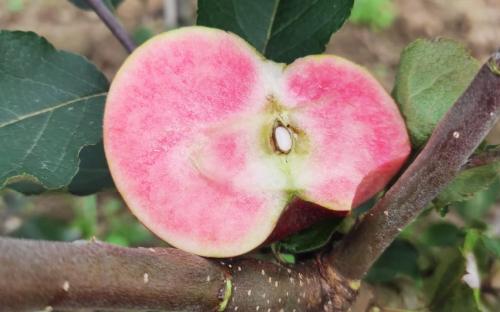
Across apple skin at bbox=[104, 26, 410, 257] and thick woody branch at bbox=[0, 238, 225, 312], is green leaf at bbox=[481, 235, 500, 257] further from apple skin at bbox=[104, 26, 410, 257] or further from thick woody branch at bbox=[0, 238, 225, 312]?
Answer: thick woody branch at bbox=[0, 238, 225, 312]

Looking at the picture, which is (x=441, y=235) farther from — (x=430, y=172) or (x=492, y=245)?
(x=430, y=172)

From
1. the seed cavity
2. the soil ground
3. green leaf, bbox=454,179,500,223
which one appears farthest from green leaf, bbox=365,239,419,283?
the soil ground

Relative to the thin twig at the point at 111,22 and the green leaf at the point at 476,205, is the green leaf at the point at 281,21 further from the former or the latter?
the green leaf at the point at 476,205

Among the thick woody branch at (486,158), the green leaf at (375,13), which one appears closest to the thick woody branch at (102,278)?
the thick woody branch at (486,158)

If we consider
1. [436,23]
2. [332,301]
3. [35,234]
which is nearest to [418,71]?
[332,301]

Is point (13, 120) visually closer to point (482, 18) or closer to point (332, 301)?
point (332, 301)

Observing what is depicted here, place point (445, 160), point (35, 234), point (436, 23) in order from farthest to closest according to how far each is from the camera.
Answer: point (436, 23) → point (35, 234) → point (445, 160)

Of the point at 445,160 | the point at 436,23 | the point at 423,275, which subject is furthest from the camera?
the point at 436,23

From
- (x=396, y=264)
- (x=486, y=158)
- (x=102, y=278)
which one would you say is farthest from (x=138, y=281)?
(x=396, y=264)
